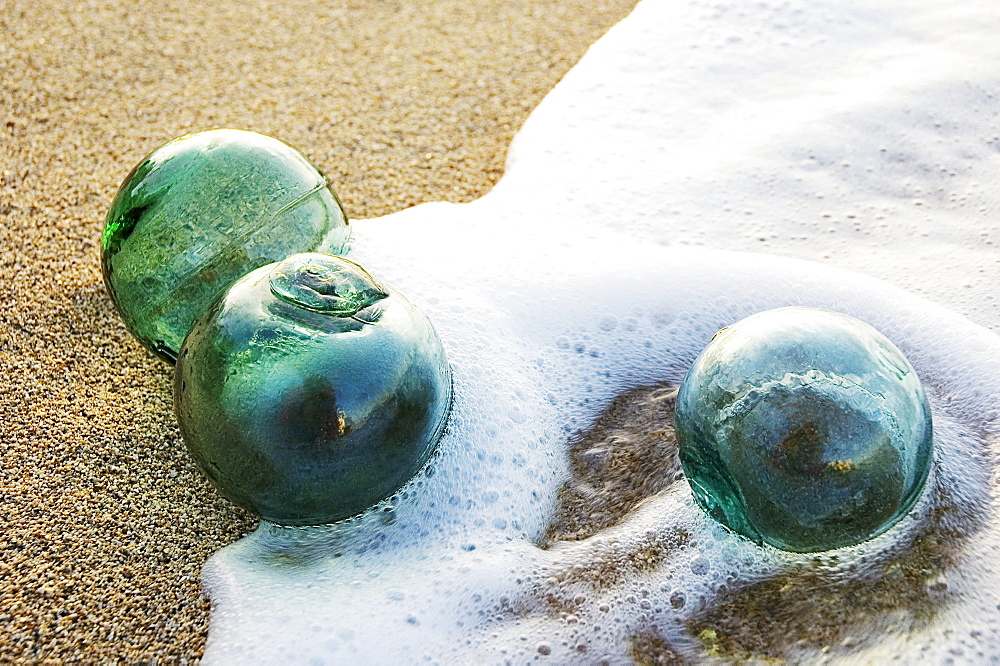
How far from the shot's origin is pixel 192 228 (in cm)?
218

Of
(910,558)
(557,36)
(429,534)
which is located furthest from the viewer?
(557,36)

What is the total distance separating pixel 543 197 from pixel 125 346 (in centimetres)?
135

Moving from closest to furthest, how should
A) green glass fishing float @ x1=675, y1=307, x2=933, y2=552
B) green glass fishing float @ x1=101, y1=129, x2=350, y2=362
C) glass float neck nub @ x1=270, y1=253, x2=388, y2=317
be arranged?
green glass fishing float @ x1=675, y1=307, x2=933, y2=552, glass float neck nub @ x1=270, y1=253, x2=388, y2=317, green glass fishing float @ x1=101, y1=129, x2=350, y2=362

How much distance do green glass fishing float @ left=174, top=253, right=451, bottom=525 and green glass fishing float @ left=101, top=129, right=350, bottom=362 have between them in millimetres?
281

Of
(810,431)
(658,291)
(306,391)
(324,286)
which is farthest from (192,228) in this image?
(810,431)

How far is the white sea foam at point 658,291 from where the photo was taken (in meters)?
1.87

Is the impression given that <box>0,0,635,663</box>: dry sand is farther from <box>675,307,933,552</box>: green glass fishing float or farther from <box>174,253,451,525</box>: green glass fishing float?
<box>675,307,933,552</box>: green glass fishing float

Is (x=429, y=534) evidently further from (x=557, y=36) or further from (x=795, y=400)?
(x=557, y=36)

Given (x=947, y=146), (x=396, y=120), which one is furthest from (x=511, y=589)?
(x=947, y=146)

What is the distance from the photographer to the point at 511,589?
1.92m

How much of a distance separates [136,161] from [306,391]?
1.86m

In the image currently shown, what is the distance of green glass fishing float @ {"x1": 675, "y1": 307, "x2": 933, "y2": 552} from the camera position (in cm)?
170

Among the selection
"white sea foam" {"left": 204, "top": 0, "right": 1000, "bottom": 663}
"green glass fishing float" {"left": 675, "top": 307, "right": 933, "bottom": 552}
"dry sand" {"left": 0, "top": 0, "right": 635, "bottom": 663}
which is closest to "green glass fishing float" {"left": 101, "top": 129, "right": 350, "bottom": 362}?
"dry sand" {"left": 0, "top": 0, "right": 635, "bottom": 663}

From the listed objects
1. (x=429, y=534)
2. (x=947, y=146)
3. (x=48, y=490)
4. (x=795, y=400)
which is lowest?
(x=947, y=146)
